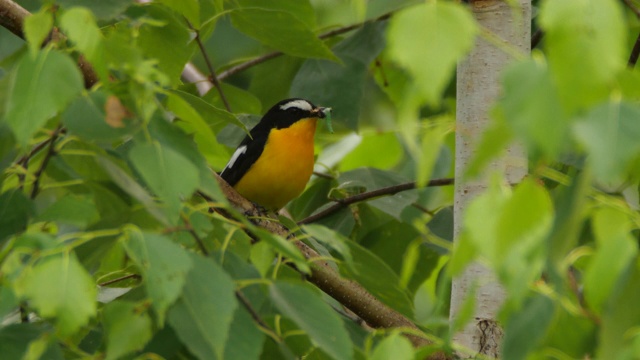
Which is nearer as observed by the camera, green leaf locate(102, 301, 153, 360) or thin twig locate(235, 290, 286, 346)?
green leaf locate(102, 301, 153, 360)

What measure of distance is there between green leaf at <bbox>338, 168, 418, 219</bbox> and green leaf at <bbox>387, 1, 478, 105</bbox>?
277cm

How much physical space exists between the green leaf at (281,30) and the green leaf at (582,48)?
83.3 inches

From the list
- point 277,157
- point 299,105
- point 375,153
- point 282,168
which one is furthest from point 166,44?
point 299,105

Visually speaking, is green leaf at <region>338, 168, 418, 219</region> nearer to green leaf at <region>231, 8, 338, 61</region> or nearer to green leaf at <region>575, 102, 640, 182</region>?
green leaf at <region>231, 8, 338, 61</region>

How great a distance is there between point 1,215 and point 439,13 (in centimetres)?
119

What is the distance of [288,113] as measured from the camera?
239 inches

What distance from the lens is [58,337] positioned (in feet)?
7.19

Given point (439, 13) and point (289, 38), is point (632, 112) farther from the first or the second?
point (289, 38)

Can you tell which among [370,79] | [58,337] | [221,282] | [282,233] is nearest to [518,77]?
[221,282]

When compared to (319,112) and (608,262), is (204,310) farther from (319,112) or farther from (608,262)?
(319,112)

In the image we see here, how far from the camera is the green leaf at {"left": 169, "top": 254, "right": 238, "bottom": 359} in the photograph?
196 centimetres

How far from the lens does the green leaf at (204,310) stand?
1.96 meters

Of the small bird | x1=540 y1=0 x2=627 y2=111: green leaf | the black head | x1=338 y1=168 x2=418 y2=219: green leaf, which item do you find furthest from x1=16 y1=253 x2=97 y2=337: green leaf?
the black head

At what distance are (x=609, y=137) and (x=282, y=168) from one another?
14.0ft
